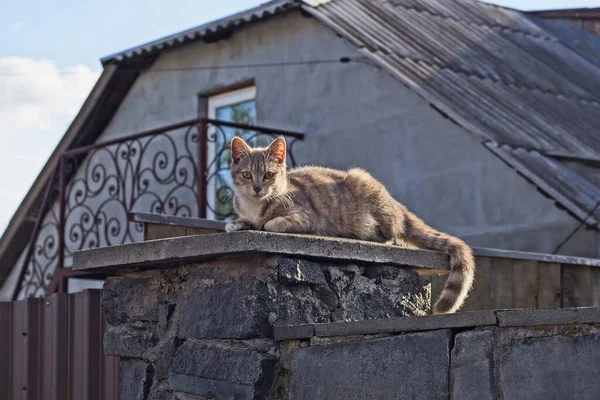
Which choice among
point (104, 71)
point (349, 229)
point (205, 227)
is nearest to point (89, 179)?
point (104, 71)

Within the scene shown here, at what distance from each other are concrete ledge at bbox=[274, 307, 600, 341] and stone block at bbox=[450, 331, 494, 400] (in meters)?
0.04

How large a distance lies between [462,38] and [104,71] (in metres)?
4.37

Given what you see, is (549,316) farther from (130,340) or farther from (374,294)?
(130,340)

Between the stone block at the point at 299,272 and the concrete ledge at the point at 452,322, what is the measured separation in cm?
19

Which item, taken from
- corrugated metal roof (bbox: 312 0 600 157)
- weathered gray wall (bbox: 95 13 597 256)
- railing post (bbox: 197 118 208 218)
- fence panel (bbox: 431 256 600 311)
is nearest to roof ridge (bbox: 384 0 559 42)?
corrugated metal roof (bbox: 312 0 600 157)

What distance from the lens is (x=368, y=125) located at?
10.3 meters

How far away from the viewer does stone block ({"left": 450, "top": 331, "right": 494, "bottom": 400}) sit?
3051 mm

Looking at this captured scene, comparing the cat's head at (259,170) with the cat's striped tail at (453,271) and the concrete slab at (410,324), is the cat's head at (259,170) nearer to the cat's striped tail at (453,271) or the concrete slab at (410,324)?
the cat's striped tail at (453,271)

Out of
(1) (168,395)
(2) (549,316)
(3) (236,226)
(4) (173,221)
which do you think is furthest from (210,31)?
(2) (549,316)

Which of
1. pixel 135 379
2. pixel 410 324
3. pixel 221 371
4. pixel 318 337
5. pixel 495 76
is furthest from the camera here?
pixel 495 76

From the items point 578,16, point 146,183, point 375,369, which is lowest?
point 375,369

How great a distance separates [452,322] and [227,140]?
313 inches

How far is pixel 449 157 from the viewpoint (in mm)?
9367

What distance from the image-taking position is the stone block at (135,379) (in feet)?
13.7
